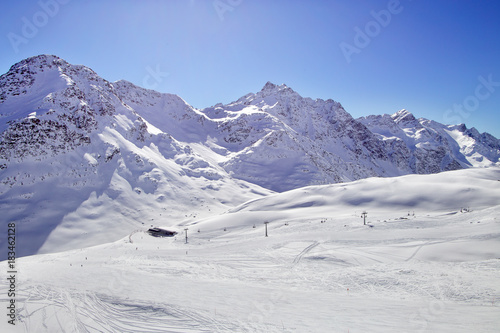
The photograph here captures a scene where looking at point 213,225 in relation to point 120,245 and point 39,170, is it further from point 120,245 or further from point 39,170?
point 39,170

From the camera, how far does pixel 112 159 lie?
288 ft

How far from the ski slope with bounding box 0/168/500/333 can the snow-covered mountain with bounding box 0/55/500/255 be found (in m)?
25.4

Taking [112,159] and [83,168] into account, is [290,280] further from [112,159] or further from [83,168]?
Result: [112,159]

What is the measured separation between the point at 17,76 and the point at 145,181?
203 ft

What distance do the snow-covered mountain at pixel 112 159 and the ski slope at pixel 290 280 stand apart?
25424 mm

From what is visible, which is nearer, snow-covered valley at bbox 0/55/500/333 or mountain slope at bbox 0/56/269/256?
snow-covered valley at bbox 0/55/500/333

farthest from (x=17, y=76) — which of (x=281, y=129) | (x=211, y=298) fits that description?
(x=211, y=298)

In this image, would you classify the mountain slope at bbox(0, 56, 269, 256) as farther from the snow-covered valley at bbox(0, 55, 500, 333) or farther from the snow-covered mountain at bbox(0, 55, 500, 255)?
the snow-covered valley at bbox(0, 55, 500, 333)

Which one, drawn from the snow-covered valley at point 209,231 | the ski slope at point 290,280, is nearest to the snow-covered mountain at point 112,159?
the snow-covered valley at point 209,231

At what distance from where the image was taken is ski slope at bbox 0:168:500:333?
17531 mm

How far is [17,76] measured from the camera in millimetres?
101000

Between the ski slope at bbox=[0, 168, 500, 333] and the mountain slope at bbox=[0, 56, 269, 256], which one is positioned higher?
the mountain slope at bbox=[0, 56, 269, 256]

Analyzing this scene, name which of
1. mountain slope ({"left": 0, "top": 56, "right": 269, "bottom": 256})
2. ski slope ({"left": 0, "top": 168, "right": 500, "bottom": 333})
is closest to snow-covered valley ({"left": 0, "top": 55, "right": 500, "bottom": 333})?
ski slope ({"left": 0, "top": 168, "right": 500, "bottom": 333})

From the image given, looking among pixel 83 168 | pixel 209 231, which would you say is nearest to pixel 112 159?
pixel 83 168
